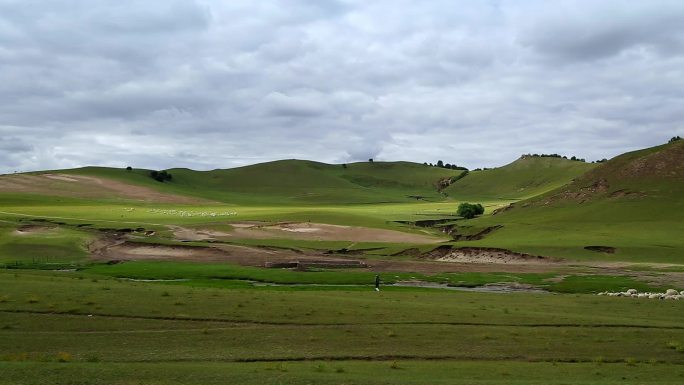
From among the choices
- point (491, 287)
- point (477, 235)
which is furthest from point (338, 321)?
point (477, 235)

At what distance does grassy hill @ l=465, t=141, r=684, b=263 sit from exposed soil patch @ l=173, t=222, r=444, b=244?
13.7 metres

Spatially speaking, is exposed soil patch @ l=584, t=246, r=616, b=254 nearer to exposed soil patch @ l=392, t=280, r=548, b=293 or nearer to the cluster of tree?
exposed soil patch @ l=392, t=280, r=548, b=293

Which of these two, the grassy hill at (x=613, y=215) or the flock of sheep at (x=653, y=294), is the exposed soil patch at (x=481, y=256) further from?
the flock of sheep at (x=653, y=294)

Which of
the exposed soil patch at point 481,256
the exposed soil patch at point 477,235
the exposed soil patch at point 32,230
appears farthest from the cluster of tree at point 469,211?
the exposed soil patch at point 32,230

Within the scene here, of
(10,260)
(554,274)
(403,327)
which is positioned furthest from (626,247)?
(10,260)

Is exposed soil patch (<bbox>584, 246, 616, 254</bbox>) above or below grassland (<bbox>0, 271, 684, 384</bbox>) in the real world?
above

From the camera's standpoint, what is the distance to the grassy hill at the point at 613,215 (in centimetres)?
8094

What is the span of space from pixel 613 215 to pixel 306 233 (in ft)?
168

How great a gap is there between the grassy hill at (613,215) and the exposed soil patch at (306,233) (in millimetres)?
13706

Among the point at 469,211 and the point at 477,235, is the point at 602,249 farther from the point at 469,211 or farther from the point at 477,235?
the point at 469,211

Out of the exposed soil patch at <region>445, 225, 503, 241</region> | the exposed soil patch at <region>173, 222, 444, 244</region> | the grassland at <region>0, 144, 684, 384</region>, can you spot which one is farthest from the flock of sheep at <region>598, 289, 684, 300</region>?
the exposed soil patch at <region>445, 225, 503, 241</region>

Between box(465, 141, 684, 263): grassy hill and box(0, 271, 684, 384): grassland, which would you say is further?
box(465, 141, 684, 263): grassy hill

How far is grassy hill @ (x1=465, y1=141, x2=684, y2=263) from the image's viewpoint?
3187 inches

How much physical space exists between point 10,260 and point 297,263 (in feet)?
103
